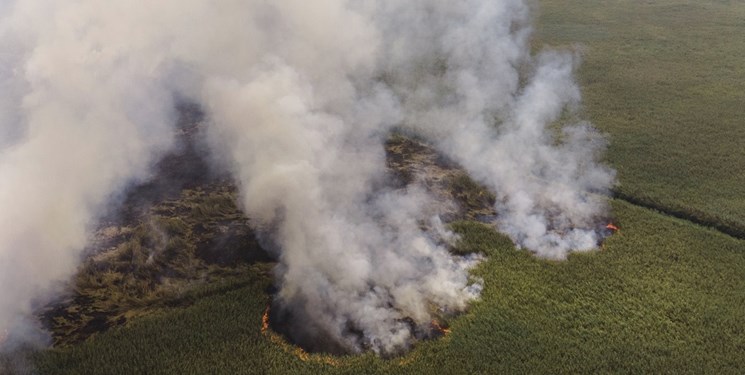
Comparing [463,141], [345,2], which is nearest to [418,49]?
[345,2]

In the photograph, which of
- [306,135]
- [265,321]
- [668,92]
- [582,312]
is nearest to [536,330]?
[582,312]

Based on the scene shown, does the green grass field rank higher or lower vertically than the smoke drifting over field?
lower

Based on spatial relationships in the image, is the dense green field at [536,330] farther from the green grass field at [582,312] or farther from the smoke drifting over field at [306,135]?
the smoke drifting over field at [306,135]

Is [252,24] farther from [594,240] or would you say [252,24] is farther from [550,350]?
[550,350]

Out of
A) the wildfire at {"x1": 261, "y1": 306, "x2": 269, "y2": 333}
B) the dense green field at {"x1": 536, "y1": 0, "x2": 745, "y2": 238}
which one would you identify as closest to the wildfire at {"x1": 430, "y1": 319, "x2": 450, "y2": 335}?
the wildfire at {"x1": 261, "y1": 306, "x2": 269, "y2": 333}

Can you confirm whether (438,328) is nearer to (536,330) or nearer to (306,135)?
(536,330)

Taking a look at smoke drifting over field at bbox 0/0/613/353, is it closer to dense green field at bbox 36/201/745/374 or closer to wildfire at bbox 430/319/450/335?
wildfire at bbox 430/319/450/335
